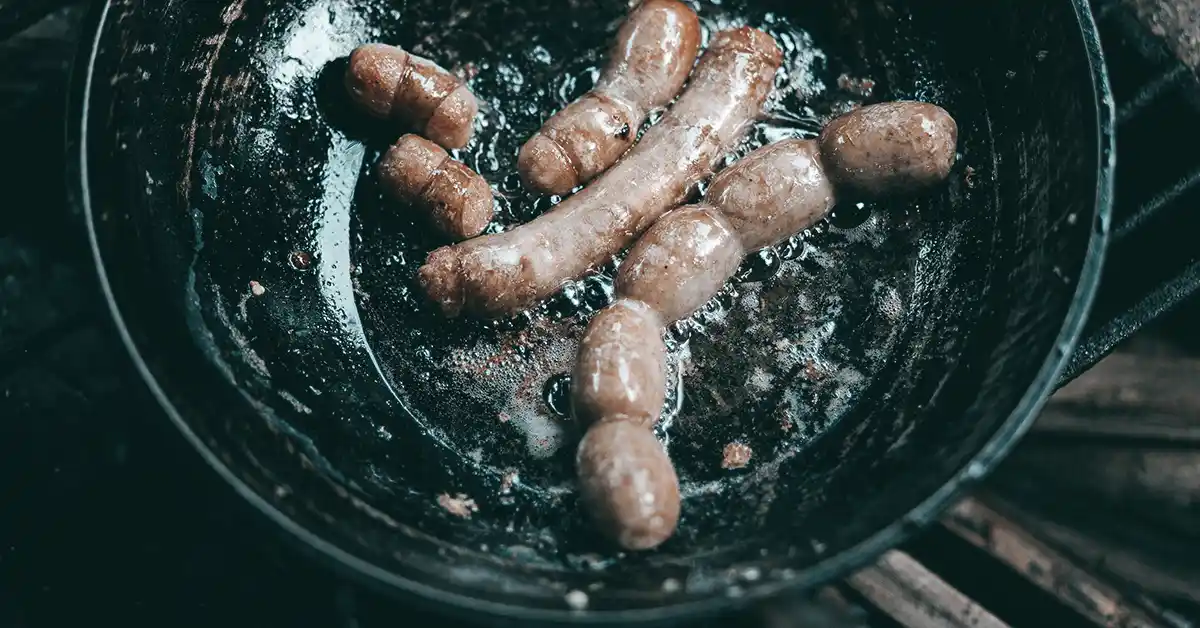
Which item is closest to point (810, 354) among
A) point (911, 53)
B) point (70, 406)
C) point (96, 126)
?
point (911, 53)

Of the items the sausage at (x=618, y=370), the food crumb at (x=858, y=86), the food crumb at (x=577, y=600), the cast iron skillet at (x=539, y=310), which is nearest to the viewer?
the food crumb at (x=577, y=600)

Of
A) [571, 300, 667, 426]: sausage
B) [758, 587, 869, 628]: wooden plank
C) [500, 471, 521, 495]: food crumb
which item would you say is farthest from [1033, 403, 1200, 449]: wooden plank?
[500, 471, 521, 495]: food crumb

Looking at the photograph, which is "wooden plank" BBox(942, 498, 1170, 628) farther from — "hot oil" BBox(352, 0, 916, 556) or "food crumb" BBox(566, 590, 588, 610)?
"food crumb" BBox(566, 590, 588, 610)

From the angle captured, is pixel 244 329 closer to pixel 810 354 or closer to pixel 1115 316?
pixel 810 354

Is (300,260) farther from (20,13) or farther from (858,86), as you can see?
(858,86)

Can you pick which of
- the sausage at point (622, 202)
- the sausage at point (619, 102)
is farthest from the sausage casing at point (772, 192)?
the sausage at point (619, 102)

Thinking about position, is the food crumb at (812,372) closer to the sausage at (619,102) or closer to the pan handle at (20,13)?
the sausage at (619,102)
